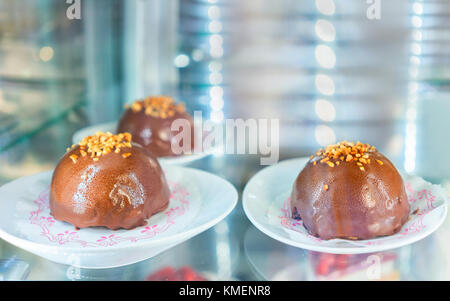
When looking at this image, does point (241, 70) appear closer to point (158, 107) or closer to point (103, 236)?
point (158, 107)

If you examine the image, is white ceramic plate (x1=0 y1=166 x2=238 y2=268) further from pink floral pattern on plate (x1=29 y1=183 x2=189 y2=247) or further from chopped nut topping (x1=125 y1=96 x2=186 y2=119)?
chopped nut topping (x1=125 y1=96 x2=186 y2=119)

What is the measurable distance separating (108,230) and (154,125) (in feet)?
1.91

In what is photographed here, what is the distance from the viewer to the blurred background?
1590mm

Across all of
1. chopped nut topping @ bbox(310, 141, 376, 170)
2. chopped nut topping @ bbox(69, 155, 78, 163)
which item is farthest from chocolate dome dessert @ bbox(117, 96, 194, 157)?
chopped nut topping @ bbox(310, 141, 376, 170)

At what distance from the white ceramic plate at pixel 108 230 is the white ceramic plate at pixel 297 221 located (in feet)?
0.24

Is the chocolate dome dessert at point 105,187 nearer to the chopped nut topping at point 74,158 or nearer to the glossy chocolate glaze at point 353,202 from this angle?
the chopped nut topping at point 74,158

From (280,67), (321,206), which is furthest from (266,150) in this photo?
(280,67)

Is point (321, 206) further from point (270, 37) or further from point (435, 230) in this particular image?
point (270, 37)

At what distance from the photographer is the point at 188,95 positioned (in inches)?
98.1

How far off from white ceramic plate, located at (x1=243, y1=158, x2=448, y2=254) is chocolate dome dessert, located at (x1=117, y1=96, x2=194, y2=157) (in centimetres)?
39

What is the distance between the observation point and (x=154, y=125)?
1.52 metres

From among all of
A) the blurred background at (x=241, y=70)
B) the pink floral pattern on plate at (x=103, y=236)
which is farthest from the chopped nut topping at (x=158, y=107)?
the pink floral pattern on plate at (x=103, y=236)

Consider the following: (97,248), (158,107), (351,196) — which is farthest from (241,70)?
(97,248)
